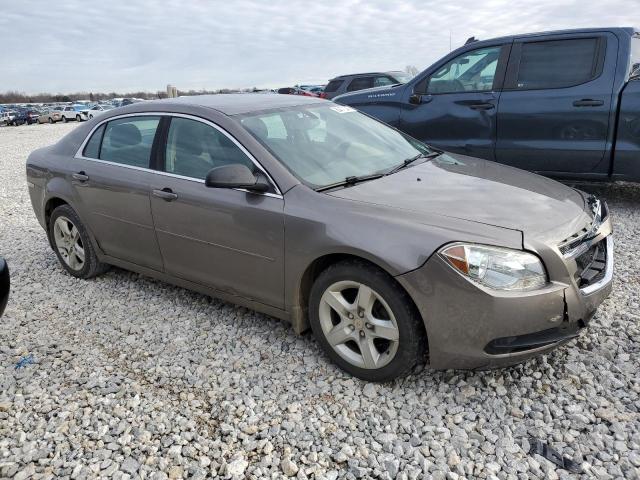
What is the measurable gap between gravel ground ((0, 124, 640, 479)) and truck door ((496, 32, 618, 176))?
87.3 inches

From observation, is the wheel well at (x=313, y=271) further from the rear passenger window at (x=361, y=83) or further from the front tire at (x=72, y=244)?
the rear passenger window at (x=361, y=83)

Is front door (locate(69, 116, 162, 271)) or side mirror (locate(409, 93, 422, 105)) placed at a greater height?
side mirror (locate(409, 93, 422, 105))

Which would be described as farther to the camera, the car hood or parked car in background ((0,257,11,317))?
the car hood

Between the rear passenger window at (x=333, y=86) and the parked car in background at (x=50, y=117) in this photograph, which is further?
the parked car in background at (x=50, y=117)

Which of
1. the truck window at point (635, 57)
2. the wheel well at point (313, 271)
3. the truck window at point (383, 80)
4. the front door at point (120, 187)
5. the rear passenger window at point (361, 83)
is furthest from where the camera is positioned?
the rear passenger window at point (361, 83)

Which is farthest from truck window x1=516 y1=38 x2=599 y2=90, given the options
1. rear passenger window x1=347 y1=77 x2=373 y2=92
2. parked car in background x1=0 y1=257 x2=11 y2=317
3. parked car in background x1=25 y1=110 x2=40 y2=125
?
parked car in background x1=25 y1=110 x2=40 y2=125

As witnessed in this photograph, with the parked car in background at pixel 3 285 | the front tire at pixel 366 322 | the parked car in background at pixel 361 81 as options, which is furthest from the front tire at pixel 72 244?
the parked car in background at pixel 361 81

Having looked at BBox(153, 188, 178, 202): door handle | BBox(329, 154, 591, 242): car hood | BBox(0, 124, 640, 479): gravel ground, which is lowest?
BBox(0, 124, 640, 479): gravel ground

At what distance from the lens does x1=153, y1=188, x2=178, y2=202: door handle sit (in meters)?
3.42

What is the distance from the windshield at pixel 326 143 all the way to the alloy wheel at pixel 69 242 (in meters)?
2.08

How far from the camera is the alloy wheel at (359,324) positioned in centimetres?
268

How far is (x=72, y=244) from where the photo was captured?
4.50m

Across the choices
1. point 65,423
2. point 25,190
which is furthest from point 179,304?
point 25,190

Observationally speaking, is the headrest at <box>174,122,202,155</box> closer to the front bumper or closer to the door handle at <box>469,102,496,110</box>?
the front bumper
